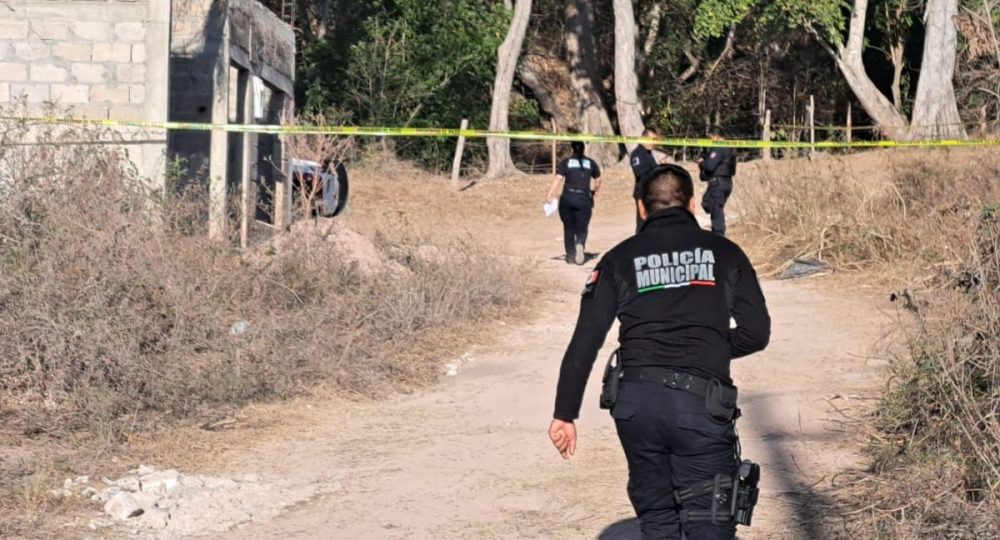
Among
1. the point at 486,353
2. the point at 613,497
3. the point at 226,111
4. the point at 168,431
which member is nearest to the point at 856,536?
the point at 613,497

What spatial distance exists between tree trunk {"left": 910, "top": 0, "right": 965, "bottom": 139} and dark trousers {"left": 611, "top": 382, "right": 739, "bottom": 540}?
2723 centimetres

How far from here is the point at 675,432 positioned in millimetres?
4977

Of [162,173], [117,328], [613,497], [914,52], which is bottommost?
[613,497]

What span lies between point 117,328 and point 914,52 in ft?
103

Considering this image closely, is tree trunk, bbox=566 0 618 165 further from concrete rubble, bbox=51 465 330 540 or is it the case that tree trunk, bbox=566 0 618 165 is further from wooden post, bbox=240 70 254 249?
concrete rubble, bbox=51 465 330 540

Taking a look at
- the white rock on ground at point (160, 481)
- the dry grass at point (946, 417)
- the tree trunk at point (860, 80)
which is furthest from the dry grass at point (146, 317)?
the tree trunk at point (860, 80)

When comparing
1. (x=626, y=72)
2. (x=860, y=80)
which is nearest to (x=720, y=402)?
(x=626, y=72)

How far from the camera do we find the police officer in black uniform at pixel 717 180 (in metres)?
17.2

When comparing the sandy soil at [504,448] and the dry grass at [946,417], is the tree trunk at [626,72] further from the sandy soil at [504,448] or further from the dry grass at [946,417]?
the dry grass at [946,417]

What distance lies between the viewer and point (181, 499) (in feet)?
23.5

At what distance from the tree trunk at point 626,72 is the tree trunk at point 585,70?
184 centimetres

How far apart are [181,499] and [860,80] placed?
28.0 meters

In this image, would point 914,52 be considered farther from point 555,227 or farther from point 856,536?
point 856,536

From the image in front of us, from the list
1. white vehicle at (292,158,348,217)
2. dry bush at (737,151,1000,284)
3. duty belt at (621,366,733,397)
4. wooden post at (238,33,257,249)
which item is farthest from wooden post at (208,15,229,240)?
duty belt at (621,366,733,397)
